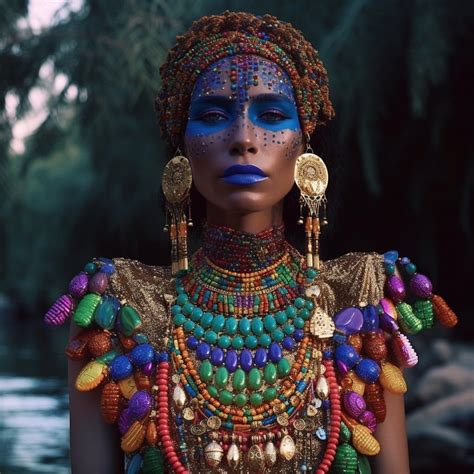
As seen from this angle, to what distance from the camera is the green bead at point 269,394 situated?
2.69 m

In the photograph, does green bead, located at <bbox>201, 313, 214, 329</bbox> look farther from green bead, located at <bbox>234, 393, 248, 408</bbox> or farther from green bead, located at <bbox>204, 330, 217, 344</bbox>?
green bead, located at <bbox>234, 393, 248, 408</bbox>

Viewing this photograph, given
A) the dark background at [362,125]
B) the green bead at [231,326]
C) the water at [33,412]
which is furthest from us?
the water at [33,412]

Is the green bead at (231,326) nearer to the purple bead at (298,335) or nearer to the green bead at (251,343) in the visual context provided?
the green bead at (251,343)

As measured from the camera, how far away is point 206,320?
9.18 feet

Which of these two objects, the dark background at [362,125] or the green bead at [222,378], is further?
the dark background at [362,125]

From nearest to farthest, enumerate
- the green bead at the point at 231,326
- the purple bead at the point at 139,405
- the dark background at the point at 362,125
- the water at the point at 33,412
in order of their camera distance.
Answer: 1. the purple bead at the point at 139,405
2. the green bead at the point at 231,326
3. the dark background at the point at 362,125
4. the water at the point at 33,412

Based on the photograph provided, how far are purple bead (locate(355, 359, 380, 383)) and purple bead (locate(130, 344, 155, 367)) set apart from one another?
572 millimetres

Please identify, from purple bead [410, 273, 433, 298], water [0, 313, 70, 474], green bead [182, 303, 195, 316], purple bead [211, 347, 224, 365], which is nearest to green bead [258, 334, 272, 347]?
purple bead [211, 347, 224, 365]

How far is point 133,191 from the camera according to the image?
9.29 m

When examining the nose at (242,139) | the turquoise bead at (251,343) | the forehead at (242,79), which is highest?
the forehead at (242,79)

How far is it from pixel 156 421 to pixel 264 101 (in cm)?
92

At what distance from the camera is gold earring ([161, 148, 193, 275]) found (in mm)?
2830

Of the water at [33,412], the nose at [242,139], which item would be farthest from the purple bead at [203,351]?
the water at [33,412]

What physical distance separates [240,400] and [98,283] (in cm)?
52
